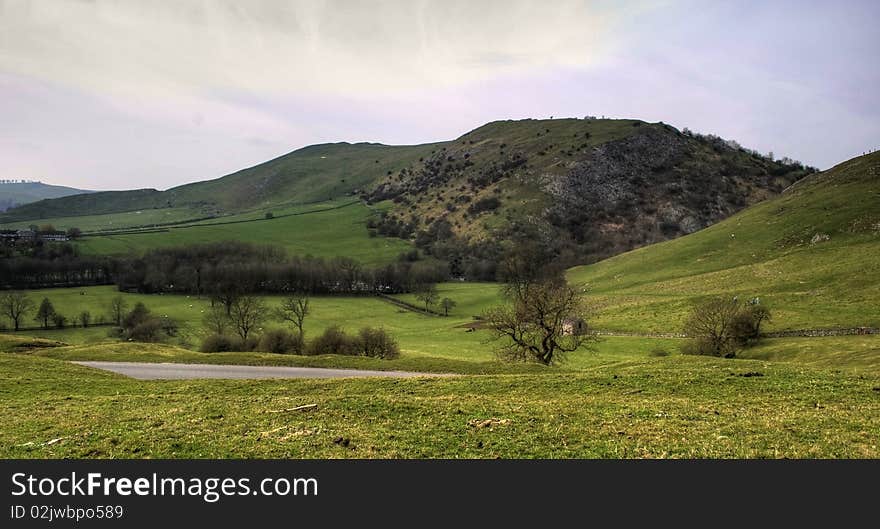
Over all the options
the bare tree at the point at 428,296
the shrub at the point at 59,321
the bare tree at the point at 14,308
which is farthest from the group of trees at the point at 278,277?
the bare tree at the point at 14,308

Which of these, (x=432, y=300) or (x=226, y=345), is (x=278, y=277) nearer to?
(x=432, y=300)

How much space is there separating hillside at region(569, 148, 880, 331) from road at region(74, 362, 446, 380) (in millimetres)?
52521

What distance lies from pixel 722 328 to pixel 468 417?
4712 centimetres

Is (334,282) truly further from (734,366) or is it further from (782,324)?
(734,366)

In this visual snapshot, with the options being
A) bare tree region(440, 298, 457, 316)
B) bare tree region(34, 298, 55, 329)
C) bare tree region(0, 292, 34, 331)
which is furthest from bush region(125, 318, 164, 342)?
bare tree region(440, 298, 457, 316)

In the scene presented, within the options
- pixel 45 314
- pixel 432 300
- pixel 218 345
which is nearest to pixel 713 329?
pixel 218 345

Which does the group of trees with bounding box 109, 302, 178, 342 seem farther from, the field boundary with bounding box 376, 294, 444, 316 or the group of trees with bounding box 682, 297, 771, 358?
the group of trees with bounding box 682, 297, 771, 358

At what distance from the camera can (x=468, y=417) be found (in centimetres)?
2019

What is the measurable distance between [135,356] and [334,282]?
4674 inches

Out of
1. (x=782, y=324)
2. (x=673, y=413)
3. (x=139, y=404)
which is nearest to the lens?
(x=673, y=413)

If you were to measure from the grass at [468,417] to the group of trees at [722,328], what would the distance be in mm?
26534

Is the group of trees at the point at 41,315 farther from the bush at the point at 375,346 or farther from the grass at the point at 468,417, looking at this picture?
the grass at the point at 468,417

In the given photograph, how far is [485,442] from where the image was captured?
16.6 metres

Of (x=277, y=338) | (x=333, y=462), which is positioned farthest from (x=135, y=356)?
(x=333, y=462)
